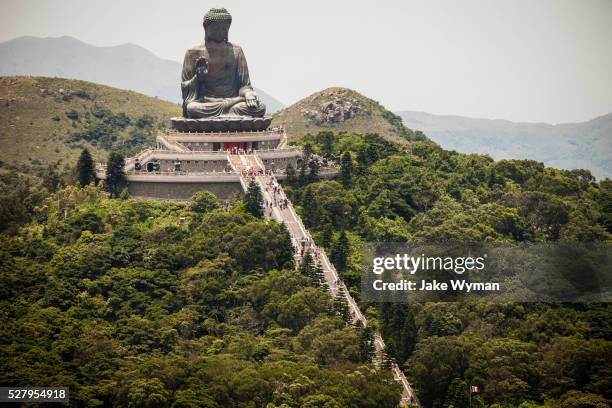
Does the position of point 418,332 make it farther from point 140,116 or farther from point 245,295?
point 140,116

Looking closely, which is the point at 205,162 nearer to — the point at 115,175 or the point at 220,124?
the point at 220,124

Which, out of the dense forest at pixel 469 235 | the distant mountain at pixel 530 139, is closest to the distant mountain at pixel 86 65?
the distant mountain at pixel 530 139

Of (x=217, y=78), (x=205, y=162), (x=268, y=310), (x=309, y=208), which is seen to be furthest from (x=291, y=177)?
(x=268, y=310)

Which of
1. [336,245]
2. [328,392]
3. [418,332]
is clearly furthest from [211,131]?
[328,392]

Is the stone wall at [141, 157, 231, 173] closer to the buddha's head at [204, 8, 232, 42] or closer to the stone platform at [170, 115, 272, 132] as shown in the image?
the stone platform at [170, 115, 272, 132]

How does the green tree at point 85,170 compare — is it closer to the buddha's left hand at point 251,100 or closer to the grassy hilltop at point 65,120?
the buddha's left hand at point 251,100
